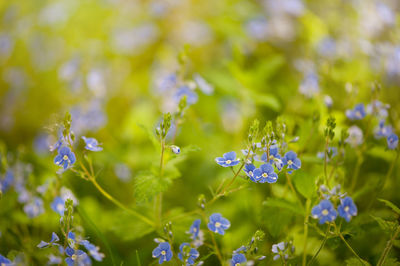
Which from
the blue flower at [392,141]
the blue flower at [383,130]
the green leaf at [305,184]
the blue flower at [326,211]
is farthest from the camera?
the blue flower at [383,130]

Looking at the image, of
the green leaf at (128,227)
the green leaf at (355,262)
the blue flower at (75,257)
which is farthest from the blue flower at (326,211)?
the blue flower at (75,257)

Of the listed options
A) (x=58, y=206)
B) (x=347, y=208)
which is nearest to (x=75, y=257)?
(x=58, y=206)

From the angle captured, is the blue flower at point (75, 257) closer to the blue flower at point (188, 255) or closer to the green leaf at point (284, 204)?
the blue flower at point (188, 255)

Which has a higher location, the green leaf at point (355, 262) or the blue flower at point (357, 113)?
the blue flower at point (357, 113)

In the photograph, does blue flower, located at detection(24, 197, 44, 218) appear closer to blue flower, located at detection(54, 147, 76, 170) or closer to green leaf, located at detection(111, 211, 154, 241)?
green leaf, located at detection(111, 211, 154, 241)

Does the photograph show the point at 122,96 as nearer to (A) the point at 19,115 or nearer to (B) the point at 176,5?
(A) the point at 19,115

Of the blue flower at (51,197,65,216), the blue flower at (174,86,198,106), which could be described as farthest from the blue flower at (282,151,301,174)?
the blue flower at (51,197,65,216)

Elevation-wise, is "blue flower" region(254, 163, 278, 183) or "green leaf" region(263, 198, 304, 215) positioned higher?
"blue flower" region(254, 163, 278, 183)
